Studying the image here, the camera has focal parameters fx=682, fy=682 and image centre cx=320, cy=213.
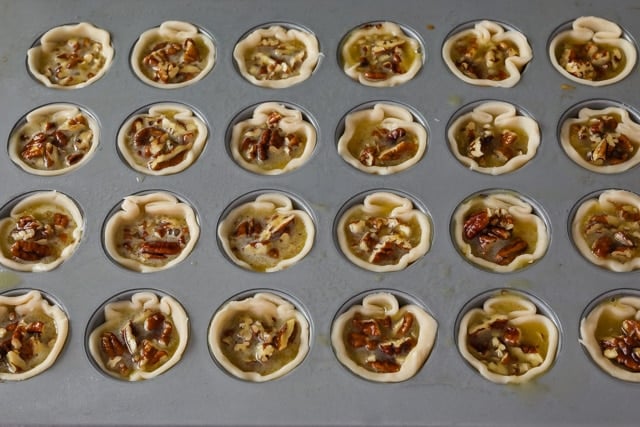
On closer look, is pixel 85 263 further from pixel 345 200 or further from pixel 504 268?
pixel 504 268

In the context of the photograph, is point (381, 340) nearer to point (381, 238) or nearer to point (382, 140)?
point (381, 238)

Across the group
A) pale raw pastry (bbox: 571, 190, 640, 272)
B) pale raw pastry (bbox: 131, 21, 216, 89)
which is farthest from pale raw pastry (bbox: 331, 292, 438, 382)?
pale raw pastry (bbox: 131, 21, 216, 89)

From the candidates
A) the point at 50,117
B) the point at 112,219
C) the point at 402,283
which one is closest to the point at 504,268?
the point at 402,283

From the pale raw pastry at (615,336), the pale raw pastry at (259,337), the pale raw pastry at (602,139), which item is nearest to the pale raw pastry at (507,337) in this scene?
the pale raw pastry at (615,336)

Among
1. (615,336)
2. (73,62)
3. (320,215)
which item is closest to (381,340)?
(320,215)

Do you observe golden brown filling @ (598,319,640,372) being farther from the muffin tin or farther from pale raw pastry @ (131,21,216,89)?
pale raw pastry @ (131,21,216,89)
